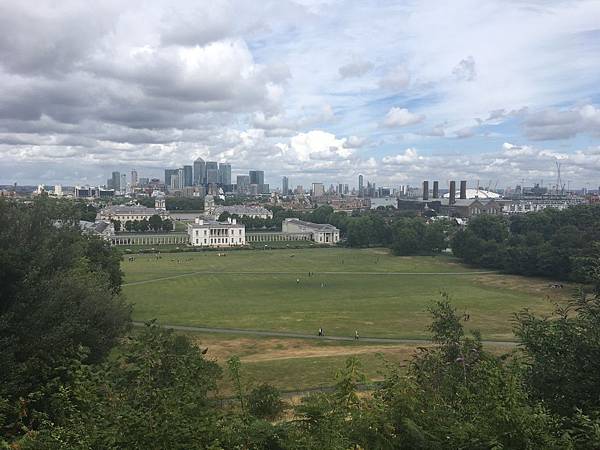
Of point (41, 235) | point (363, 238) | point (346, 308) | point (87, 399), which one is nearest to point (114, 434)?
point (87, 399)

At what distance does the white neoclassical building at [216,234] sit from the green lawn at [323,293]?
27478mm

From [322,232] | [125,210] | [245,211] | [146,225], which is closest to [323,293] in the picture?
[322,232]

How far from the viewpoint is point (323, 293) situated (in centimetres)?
5425

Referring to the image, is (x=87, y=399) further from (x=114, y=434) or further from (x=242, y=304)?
(x=242, y=304)

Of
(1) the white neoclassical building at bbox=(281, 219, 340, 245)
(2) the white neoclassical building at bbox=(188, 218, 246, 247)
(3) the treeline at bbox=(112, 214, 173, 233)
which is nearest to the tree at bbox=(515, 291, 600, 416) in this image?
(2) the white neoclassical building at bbox=(188, 218, 246, 247)

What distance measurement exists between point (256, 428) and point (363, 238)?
99.1 meters

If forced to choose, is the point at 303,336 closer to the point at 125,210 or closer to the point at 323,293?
the point at 323,293

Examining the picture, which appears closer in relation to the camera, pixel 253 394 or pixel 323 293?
pixel 253 394

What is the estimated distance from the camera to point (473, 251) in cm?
7906

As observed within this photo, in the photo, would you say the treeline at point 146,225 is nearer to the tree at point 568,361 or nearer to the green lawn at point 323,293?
the green lawn at point 323,293

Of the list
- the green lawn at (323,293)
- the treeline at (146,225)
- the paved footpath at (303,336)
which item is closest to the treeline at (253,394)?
the green lawn at (323,293)

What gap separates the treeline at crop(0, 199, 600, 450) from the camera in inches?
354

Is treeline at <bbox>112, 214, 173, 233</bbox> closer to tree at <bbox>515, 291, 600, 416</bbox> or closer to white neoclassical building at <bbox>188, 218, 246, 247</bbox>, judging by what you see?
white neoclassical building at <bbox>188, 218, 246, 247</bbox>

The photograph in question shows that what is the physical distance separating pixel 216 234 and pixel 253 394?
99789 millimetres
